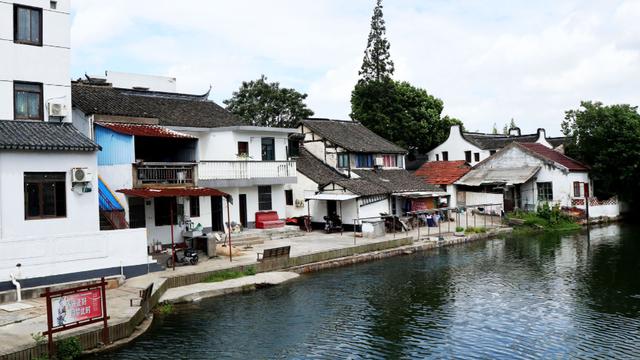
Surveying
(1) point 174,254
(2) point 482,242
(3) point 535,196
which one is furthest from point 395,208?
(1) point 174,254

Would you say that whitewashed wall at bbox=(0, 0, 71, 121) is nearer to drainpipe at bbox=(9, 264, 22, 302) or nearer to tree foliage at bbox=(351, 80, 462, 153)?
drainpipe at bbox=(9, 264, 22, 302)

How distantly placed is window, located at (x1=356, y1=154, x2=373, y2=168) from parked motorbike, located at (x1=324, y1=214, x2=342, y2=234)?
6.58 metres

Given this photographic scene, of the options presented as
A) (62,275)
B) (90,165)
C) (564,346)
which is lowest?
(564,346)

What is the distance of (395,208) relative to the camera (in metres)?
39.0

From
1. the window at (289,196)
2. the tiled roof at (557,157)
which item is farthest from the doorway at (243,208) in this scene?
the tiled roof at (557,157)

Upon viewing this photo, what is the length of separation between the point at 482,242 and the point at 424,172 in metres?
17.9

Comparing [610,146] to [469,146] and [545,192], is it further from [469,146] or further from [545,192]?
[469,146]

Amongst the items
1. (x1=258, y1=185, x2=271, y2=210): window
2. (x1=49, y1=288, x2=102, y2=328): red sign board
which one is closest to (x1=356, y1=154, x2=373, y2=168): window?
(x1=258, y1=185, x2=271, y2=210): window

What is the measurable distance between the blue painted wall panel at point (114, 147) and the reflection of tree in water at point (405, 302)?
12.1 meters

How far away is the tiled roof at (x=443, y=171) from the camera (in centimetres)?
4778

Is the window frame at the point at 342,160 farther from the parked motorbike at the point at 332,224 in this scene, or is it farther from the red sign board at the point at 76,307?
the red sign board at the point at 76,307

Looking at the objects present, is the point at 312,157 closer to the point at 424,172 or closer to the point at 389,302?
the point at 424,172

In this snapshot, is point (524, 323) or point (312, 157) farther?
point (312, 157)

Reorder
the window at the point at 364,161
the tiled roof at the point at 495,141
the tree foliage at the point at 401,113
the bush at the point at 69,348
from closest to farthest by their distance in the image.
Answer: the bush at the point at 69,348 < the window at the point at 364,161 < the tree foliage at the point at 401,113 < the tiled roof at the point at 495,141
